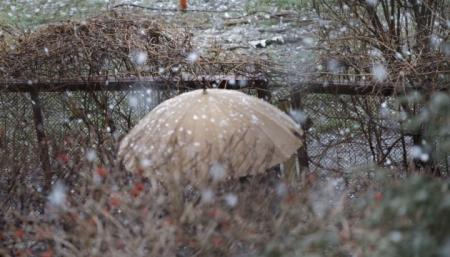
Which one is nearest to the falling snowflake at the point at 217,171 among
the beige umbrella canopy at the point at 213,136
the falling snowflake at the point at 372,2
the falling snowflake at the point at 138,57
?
the beige umbrella canopy at the point at 213,136

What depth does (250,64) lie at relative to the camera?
534cm

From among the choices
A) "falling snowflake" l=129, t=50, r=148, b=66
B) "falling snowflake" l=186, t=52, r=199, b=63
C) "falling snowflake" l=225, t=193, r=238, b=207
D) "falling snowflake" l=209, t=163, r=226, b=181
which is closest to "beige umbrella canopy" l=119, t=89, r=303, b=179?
"falling snowflake" l=209, t=163, r=226, b=181

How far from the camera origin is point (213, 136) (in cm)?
387

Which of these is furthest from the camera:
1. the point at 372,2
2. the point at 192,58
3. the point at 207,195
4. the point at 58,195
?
the point at 372,2

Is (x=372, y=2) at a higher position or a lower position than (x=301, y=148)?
higher

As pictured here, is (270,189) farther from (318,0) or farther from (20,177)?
(318,0)


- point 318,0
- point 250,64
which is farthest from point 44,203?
point 318,0

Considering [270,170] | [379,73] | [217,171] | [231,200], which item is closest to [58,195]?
[217,171]

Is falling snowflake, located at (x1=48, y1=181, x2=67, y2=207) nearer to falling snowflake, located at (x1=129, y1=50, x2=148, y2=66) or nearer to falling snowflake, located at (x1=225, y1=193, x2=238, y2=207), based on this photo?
falling snowflake, located at (x1=225, y1=193, x2=238, y2=207)

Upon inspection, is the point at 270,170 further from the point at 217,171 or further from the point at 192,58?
the point at 192,58

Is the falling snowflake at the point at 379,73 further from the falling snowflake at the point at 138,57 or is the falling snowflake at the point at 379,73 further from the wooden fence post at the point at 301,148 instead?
the falling snowflake at the point at 138,57

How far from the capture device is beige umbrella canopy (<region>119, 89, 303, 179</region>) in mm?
3533

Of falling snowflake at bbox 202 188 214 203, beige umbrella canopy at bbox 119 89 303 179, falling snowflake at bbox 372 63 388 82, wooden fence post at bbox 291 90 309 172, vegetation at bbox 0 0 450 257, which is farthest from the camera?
wooden fence post at bbox 291 90 309 172

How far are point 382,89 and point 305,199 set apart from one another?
6.98ft
